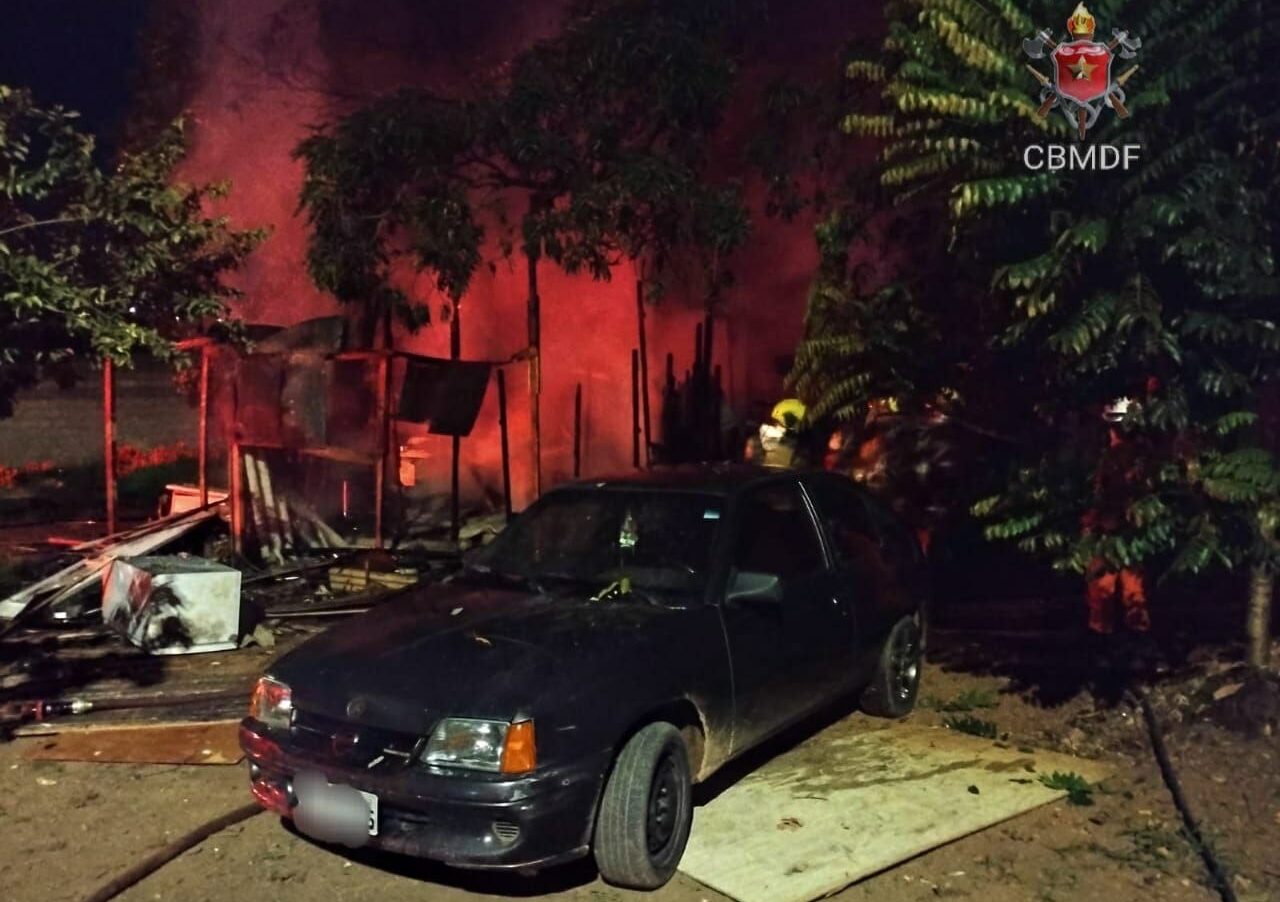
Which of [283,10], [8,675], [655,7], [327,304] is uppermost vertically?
[283,10]

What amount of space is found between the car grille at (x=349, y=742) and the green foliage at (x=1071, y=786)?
320cm

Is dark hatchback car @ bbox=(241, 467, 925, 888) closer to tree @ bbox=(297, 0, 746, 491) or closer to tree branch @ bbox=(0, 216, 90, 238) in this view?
tree branch @ bbox=(0, 216, 90, 238)

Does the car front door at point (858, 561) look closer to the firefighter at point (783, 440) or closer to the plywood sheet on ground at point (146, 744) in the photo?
the plywood sheet on ground at point (146, 744)

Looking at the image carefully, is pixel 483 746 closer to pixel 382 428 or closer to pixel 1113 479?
pixel 1113 479

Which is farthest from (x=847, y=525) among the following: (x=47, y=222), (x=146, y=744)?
(x=47, y=222)

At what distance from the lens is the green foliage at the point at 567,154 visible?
9320 millimetres

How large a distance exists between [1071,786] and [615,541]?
2494 mm

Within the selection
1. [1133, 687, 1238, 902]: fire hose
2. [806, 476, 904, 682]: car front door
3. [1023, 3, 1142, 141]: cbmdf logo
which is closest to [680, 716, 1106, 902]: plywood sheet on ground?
[1133, 687, 1238, 902]: fire hose

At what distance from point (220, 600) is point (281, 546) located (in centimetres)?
259

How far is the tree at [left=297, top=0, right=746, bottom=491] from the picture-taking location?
9320mm

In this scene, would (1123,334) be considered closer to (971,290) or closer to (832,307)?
(971,290)

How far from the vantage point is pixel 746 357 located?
1602 cm

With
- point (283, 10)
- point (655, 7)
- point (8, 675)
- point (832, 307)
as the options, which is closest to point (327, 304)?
point (283, 10)

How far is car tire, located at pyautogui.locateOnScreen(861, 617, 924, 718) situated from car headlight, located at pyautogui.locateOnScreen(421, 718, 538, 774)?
301cm
